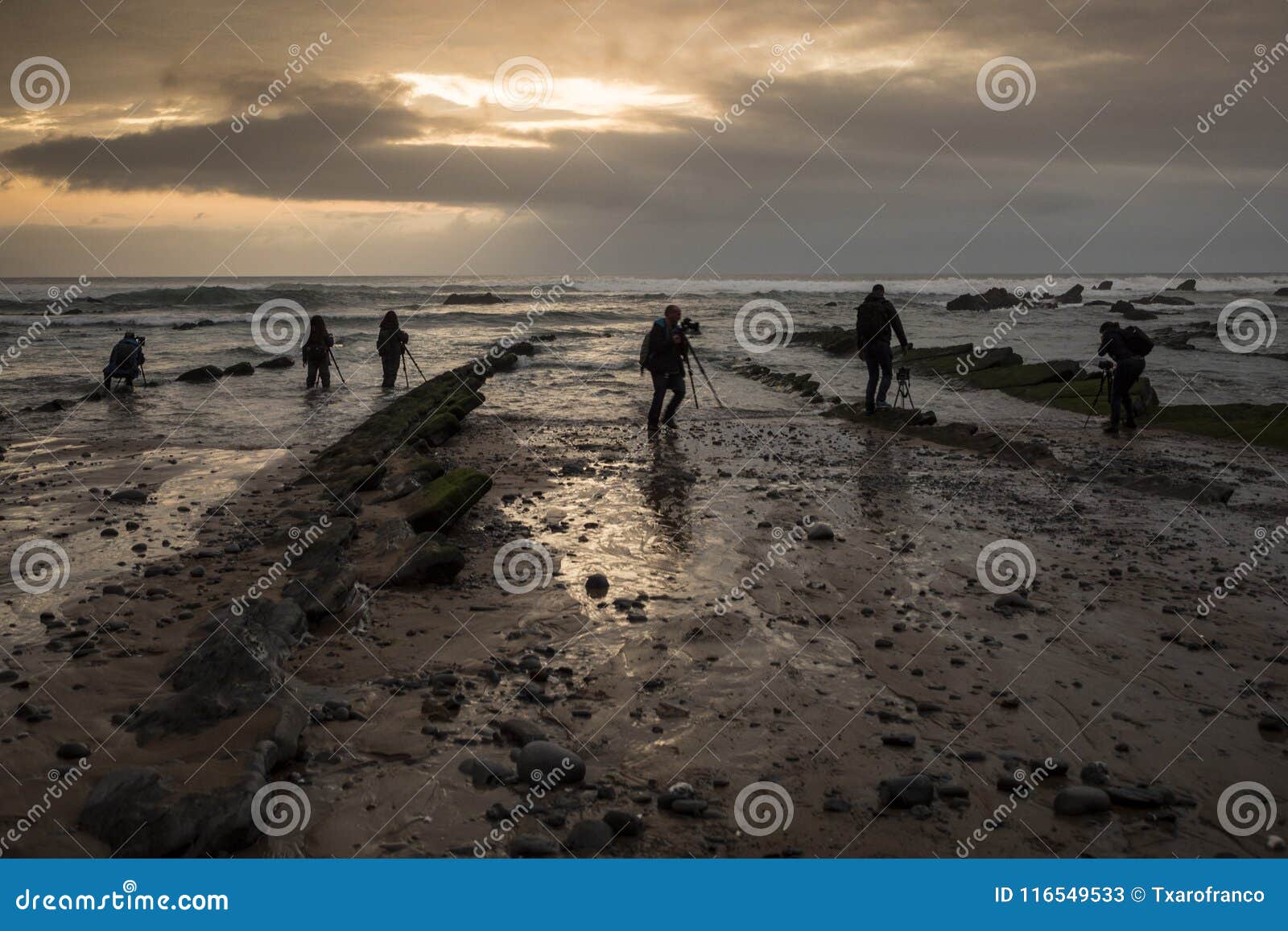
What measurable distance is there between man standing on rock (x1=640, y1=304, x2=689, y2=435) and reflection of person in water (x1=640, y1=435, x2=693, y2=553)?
3.80 ft

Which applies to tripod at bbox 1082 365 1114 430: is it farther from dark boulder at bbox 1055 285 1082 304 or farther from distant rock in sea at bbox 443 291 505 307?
distant rock in sea at bbox 443 291 505 307

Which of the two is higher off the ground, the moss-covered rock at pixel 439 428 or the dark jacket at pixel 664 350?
the dark jacket at pixel 664 350

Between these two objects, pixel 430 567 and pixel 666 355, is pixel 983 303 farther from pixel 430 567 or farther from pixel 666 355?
pixel 430 567

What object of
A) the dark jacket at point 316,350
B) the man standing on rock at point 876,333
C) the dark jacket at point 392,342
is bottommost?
the dark jacket at point 316,350

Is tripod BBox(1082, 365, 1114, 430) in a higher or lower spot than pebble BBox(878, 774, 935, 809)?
higher

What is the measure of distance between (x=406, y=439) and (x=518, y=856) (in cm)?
1050

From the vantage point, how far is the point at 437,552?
Result: 814cm

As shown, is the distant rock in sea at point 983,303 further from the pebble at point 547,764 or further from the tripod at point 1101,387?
the pebble at point 547,764

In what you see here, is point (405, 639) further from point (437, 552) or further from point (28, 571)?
point (28, 571)

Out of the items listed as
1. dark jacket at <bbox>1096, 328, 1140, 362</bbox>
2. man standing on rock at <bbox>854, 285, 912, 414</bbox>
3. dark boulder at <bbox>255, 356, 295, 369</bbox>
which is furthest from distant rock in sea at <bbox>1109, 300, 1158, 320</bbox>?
dark boulder at <bbox>255, 356, 295, 369</bbox>

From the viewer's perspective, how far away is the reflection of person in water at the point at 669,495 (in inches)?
381

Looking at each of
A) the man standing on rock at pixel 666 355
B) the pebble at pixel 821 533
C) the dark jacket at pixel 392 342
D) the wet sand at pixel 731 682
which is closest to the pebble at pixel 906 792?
the wet sand at pixel 731 682

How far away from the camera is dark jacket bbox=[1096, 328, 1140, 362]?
16.9m

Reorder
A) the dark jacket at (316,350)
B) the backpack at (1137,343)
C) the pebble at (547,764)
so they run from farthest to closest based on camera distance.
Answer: the dark jacket at (316,350)
the backpack at (1137,343)
the pebble at (547,764)
